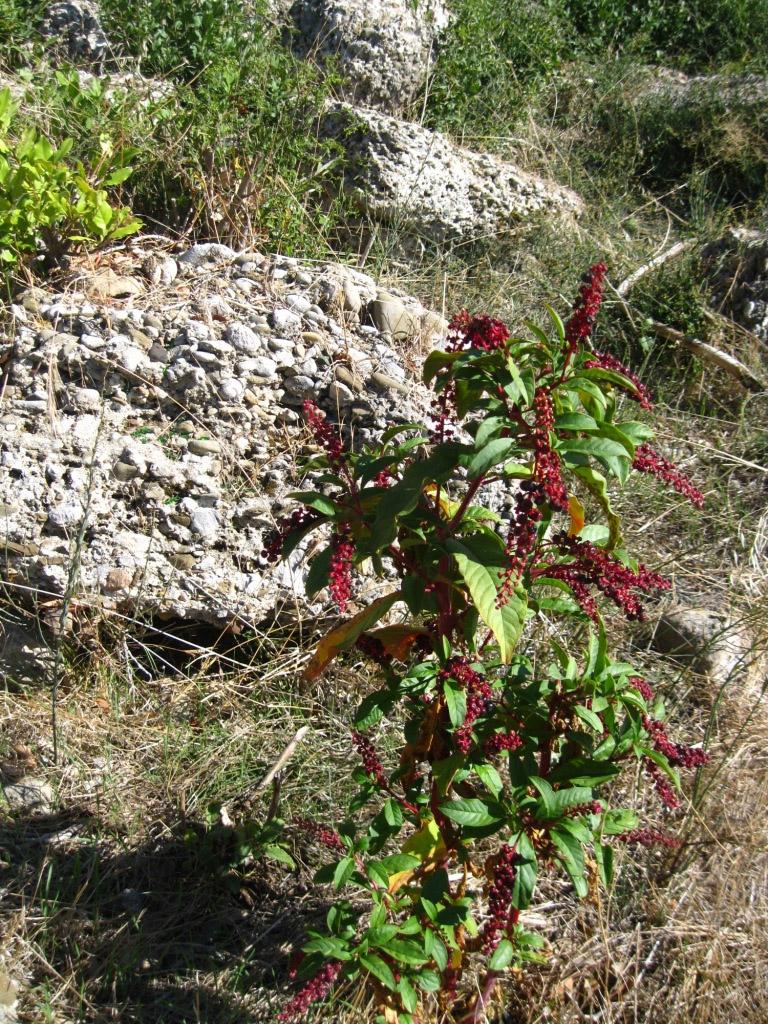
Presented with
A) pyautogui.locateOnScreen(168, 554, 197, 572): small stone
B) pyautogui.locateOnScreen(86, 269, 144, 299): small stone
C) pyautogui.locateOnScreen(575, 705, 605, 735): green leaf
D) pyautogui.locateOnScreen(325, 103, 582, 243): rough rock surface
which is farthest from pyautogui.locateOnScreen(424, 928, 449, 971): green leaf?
pyautogui.locateOnScreen(325, 103, 582, 243): rough rock surface

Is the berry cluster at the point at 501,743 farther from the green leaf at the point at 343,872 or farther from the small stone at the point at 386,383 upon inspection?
the small stone at the point at 386,383

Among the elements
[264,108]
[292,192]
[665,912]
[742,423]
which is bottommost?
[665,912]

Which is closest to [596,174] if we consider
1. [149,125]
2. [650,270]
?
[650,270]

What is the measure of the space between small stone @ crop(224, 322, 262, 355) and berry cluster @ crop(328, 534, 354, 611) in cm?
176

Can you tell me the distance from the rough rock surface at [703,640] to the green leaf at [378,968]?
1708 millimetres

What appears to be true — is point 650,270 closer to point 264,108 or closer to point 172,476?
point 264,108

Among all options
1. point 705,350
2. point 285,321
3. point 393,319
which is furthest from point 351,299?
point 705,350

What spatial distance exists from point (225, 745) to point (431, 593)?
42.9 inches

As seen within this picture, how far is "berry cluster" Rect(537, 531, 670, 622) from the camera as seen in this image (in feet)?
5.47

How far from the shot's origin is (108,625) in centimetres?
278

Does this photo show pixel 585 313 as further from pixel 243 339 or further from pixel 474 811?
pixel 243 339

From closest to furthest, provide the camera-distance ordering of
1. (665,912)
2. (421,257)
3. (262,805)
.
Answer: (665,912) → (262,805) → (421,257)

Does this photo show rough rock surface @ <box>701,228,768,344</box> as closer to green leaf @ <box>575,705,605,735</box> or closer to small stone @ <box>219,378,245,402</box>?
small stone @ <box>219,378,245,402</box>

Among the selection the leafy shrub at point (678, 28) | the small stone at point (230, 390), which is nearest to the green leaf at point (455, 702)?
the small stone at point (230, 390)
